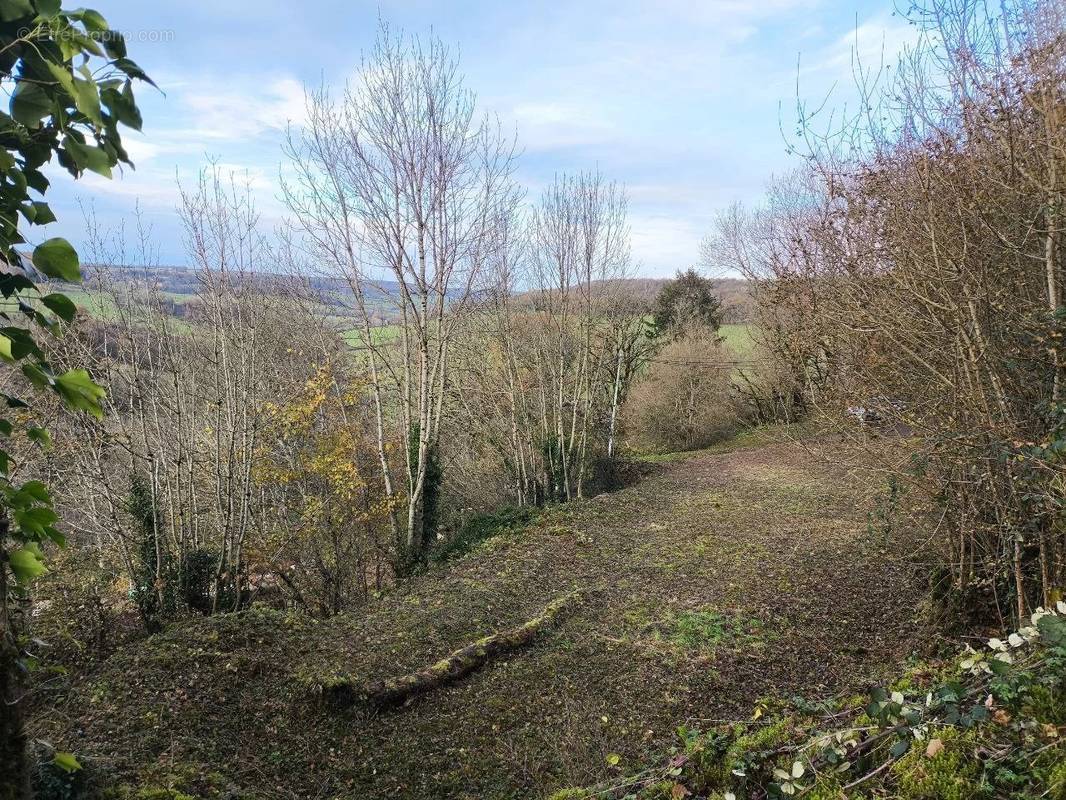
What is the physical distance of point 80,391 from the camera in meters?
0.85

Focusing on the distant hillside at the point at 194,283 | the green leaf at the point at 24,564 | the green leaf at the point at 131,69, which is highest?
the distant hillside at the point at 194,283

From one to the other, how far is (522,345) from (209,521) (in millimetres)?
7064

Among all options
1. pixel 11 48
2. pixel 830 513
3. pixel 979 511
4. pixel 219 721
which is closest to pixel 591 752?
pixel 219 721

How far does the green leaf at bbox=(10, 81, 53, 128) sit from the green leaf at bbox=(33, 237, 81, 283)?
173mm

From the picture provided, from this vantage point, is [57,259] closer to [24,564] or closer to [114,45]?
[114,45]

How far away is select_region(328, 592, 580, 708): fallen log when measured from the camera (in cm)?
474

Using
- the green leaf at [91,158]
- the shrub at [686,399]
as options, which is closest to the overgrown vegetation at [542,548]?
the green leaf at [91,158]

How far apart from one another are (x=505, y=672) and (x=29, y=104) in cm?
536

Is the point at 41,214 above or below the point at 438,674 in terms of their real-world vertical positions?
above

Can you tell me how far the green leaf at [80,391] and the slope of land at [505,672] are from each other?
8.58 ft

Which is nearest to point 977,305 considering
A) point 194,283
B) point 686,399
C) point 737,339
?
point 194,283

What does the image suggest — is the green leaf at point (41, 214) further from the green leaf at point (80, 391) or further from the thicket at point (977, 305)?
the thicket at point (977, 305)

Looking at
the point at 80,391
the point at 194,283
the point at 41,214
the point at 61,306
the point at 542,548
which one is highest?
the point at 194,283

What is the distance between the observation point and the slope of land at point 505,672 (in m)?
3.80
